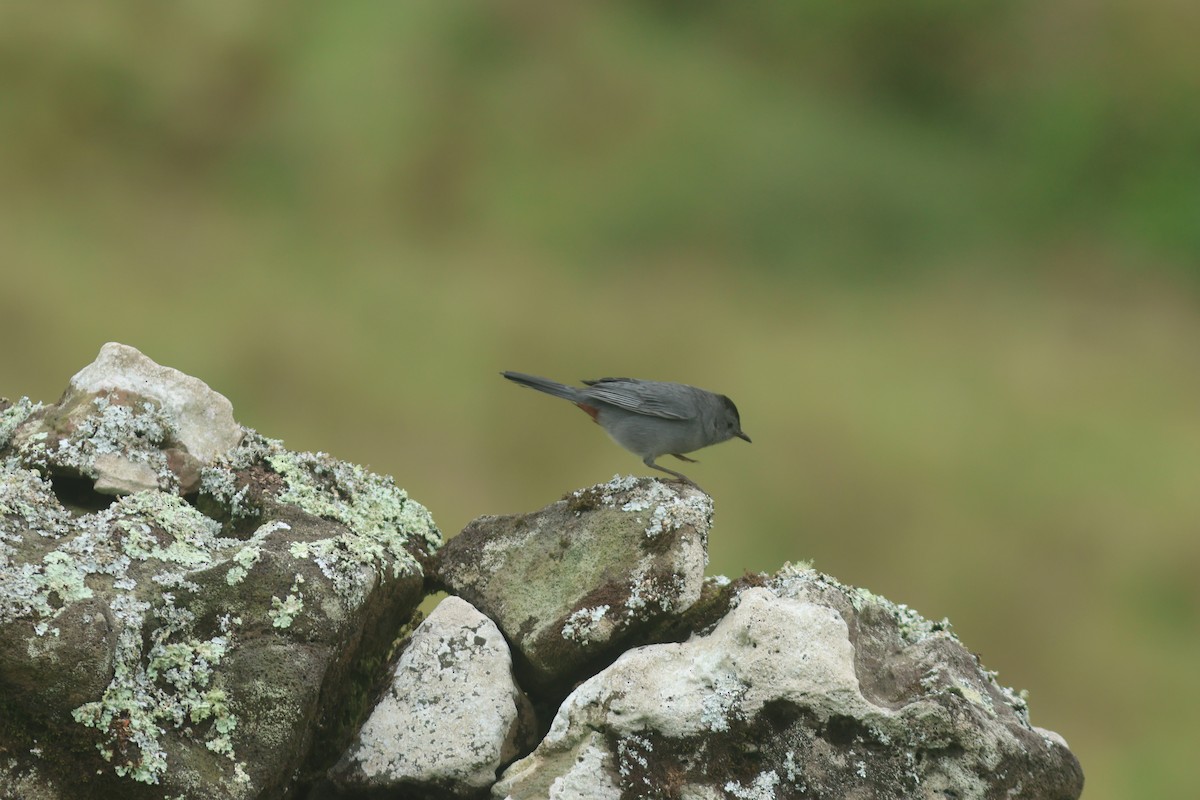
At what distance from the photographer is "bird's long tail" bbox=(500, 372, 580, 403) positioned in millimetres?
5914

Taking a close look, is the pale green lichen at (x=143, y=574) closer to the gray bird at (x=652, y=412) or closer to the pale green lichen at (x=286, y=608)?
the pale green lichen at (x=286, y=608)

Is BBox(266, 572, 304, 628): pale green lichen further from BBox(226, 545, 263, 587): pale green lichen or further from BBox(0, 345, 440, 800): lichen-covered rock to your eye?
BBox(226, 545, 263, 587): pale green lichen

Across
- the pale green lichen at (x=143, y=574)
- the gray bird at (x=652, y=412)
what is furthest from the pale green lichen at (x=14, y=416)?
the gray bird at (x=652, y=412)

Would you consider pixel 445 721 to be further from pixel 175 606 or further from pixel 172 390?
pixel 172 390

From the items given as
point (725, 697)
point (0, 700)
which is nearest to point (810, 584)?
point (725, 697)

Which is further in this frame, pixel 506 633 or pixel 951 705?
pixel 506 633

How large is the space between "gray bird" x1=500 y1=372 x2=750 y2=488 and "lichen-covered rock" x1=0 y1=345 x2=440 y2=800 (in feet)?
4.94

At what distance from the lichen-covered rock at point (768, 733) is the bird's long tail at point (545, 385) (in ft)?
6.31

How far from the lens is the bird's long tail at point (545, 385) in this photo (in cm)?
591

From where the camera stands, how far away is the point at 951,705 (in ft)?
14.0

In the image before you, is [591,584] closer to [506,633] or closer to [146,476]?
[506,633]

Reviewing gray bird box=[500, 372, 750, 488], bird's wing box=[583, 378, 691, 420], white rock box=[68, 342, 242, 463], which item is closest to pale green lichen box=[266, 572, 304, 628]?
white rock box=[68, 342, 242, 463]

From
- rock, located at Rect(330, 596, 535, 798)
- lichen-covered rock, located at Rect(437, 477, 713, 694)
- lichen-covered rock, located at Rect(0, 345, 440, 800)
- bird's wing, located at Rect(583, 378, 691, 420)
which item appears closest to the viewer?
lichen-covered rock, located at Rect(0, 345, 440, 800)

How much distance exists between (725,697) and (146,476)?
2431 mm
